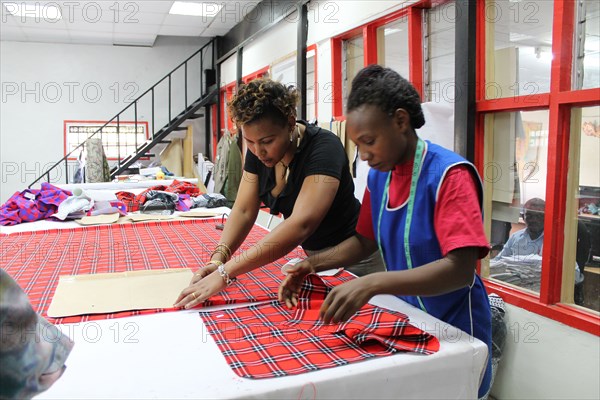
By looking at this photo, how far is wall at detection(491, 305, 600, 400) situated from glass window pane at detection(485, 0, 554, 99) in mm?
1183

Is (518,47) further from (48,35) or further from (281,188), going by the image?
(48,35)

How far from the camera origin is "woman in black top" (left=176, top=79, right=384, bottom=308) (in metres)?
1.48

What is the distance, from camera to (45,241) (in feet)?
7.69

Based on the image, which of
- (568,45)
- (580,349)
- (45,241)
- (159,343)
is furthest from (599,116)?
(45,241)

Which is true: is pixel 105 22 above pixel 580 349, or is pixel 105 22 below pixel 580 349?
above

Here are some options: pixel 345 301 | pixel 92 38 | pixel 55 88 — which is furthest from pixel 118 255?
pixel 55 88

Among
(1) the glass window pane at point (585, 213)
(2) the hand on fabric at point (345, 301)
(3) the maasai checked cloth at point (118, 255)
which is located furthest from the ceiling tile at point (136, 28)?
(2) the hand on fabric at point (345, 301)

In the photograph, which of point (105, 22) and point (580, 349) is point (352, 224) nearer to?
point (580, 349)

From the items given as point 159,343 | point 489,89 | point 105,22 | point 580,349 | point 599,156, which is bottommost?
point 580,349

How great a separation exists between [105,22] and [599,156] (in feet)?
23.3

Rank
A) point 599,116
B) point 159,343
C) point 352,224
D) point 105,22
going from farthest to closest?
point 105,22, point 599,116, point 352,224, point 159,343

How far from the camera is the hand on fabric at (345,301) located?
1003 mm

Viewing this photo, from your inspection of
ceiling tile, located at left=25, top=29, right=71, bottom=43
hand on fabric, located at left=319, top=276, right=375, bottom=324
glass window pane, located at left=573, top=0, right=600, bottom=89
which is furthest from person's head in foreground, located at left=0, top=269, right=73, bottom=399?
ceiling tile, located at left=25, top=29, right=71, bottom=43

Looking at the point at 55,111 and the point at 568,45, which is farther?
the point at 55,111
